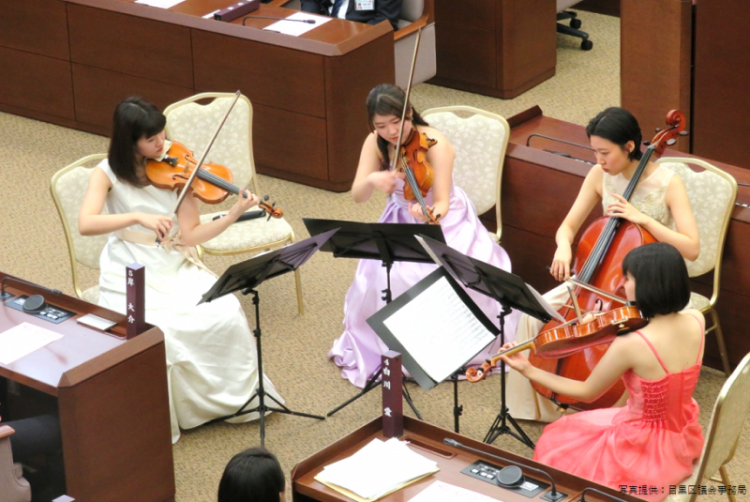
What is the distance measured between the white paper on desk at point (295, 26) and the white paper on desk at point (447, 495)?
3.45 metres

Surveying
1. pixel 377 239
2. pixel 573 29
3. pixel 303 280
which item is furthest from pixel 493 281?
pixel 573 29

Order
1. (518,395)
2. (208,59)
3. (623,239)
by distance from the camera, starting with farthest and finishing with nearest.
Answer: (208,59) → (518,395) → (623,239)

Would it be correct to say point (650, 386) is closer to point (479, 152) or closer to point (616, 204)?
point (616, 204)

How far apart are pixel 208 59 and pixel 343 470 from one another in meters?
3.57

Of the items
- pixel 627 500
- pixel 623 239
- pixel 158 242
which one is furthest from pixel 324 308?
pixel 627 500

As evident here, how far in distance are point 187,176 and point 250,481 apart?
1807mm

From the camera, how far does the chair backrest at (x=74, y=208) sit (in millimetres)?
4059

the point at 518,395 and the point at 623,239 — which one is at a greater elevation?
the point at 623,239

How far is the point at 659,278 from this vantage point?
282 centimetres

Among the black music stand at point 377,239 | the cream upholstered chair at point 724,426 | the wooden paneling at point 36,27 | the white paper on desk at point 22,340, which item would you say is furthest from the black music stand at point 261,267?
the wooden paneling at point 36,27

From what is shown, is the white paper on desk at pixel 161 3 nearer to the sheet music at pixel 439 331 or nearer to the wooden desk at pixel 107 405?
the wooden desk at pixel 107 405

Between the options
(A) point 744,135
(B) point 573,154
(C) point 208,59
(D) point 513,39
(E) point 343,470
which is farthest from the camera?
(D) point 513,39

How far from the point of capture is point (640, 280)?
9.32 feet

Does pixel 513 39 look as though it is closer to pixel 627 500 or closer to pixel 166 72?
pixel 166 72
